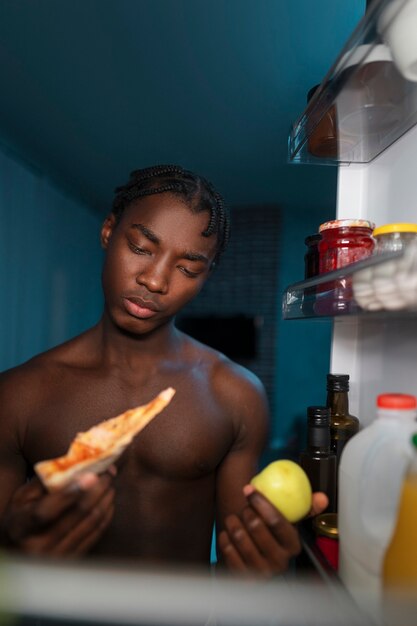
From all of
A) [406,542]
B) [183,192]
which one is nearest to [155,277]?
[183,192]

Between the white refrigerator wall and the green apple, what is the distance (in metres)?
0.21

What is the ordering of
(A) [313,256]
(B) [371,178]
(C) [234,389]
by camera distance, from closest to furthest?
(A) [313,256]
(B) [371,178]
(C) [234,389]

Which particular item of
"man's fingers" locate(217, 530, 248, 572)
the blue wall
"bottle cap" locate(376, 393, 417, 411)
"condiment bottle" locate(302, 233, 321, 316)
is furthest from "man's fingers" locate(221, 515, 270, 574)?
the blue wall

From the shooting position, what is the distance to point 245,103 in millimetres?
2021

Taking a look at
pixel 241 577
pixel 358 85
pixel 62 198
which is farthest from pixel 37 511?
pixel 62 198

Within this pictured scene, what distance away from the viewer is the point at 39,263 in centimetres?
309

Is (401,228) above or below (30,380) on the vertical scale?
above

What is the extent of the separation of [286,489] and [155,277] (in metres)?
0.41

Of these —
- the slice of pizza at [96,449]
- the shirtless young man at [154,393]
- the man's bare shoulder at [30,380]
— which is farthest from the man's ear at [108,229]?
the slice of pizza at [96,449]

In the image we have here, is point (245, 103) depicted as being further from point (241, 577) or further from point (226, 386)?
point (241, 577)

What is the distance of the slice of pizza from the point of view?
504mm

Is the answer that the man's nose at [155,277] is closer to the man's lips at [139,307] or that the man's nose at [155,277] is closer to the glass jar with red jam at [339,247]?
the man's lips at [139,307]

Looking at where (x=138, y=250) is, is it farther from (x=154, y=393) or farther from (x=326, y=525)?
(x=326, y=525)

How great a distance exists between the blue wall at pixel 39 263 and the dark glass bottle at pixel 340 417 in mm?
2361
